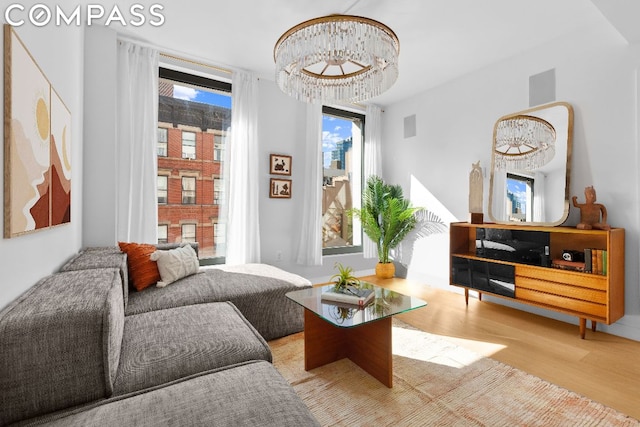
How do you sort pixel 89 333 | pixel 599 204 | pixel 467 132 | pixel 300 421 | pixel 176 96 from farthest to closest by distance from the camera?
pixel 467 132 < pixel 176 96 < pixel 599 204 < pixel 89 333 < pixel 300 421

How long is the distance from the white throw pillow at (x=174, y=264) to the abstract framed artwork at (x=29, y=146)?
28.8 inches

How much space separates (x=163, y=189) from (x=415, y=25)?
119 inches

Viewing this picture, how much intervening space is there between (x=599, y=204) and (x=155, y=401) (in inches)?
134

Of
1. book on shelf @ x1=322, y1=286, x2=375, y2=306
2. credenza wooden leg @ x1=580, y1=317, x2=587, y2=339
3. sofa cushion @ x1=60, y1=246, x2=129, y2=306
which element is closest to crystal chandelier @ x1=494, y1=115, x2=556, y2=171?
credenza wooden leg @ x1=580, y1=317, x2=587, y2=339

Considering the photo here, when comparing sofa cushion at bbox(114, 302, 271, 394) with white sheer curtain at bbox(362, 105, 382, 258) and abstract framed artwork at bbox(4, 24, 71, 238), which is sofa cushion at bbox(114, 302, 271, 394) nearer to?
abstract framed artwork at bbox(4, 24, 71, 238)

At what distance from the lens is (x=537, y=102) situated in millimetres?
3100

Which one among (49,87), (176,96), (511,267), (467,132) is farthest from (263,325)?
(467,132)

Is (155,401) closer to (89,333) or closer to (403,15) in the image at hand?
(89,333)

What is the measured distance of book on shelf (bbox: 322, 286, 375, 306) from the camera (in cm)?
192

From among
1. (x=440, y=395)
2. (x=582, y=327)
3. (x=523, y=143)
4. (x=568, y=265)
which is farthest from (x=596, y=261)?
(x=440, y=395)

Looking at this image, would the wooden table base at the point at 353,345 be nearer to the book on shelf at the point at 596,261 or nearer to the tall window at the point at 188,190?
the book on shelf at the point at 596,261

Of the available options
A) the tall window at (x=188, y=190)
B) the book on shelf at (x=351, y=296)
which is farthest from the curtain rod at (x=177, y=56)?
the book on shelf at (x=351, y=296)

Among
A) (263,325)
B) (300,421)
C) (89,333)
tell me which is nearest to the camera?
(300,421)

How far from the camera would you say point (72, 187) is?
2.30 metres
